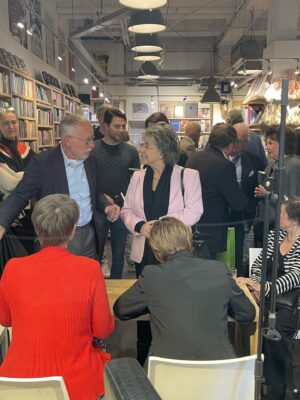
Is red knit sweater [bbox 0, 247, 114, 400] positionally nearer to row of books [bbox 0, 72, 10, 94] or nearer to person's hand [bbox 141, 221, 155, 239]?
person's hand [bbox 141, 221, 155, 239]

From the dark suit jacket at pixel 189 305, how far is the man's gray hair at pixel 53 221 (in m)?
0.38

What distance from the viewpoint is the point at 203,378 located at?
1.35m

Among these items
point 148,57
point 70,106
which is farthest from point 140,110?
point 148,57

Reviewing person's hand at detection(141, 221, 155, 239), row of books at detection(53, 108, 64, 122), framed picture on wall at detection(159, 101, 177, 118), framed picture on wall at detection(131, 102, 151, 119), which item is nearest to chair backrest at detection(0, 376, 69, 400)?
person's hand at detection(141, 221, 155, 239)

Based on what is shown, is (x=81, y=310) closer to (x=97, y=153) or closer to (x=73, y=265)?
(x=73, y=265)

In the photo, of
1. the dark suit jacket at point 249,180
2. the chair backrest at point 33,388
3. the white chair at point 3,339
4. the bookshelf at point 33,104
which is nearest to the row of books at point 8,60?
the bookshelf at point 33,104

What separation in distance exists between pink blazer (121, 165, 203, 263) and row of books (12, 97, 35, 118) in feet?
12.4

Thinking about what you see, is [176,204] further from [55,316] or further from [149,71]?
[149,71]

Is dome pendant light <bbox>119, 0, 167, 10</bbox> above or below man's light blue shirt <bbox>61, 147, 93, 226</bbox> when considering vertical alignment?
above

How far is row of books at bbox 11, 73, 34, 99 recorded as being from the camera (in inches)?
223

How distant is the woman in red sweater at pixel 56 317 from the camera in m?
1.54

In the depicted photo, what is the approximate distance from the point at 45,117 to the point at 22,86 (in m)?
1.54

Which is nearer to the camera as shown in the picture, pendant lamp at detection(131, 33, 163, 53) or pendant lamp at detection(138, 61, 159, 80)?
pendant lamp at detection(131, 33, 163, 53)

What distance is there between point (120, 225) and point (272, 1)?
15.4 feet
